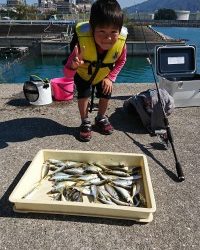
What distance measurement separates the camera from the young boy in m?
Result: 3.75

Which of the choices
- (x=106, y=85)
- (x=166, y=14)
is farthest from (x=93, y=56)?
(x=166, y=14)

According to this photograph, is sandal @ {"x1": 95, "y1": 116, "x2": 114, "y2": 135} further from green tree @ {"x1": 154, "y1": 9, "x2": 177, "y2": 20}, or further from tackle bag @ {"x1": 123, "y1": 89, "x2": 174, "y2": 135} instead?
green tree @ {"x1": 154, "y1": 9, "x2": 177, "y2": 20}

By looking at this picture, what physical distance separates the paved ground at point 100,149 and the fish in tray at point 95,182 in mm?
233

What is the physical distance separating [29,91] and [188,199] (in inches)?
153

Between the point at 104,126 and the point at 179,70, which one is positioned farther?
the point at 179,70

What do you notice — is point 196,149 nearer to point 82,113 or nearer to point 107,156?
point 107,156

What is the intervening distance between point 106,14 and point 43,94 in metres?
2.81

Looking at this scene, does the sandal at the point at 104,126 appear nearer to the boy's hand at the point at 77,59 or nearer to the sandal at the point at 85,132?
the sandal at the point at 85,132

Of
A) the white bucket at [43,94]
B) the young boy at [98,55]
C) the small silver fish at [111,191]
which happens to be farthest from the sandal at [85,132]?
the white bucket at [43,94]

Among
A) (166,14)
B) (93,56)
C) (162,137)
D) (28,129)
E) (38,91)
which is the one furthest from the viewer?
(166,14)

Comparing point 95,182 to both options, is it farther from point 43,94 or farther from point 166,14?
point 166,14

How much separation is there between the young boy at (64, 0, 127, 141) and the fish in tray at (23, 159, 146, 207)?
3.27 ft

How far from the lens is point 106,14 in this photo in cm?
365

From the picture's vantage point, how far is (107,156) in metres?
3.78
